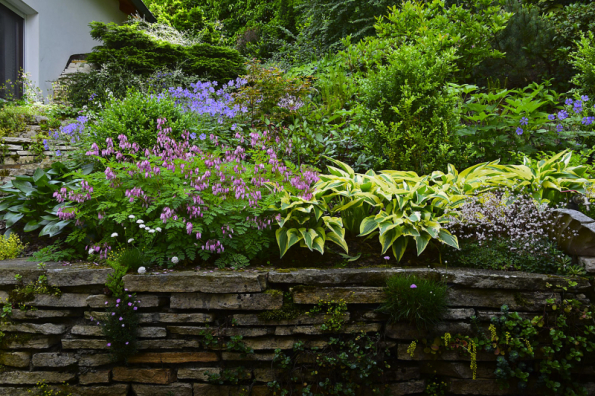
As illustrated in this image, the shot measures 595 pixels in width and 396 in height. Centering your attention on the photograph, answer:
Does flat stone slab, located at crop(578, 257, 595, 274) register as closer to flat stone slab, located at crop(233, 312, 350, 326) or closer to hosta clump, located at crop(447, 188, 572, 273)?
hosta clump, located at crop(447, 188, 572, 273)

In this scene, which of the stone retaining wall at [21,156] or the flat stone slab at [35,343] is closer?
the flat stone slab at [35,343]

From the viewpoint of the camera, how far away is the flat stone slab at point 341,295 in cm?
238

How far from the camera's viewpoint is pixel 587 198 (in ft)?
9.36

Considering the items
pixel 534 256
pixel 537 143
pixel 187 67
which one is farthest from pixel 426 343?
pixel 187 67

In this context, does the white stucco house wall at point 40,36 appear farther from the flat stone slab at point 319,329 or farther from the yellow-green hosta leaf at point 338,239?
the flat stone slab at point 319,329

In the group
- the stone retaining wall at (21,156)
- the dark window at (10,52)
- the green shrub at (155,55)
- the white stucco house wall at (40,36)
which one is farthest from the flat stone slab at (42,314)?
the white stucco house wall at (40,36)

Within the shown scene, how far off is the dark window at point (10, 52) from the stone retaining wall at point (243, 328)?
6.93 m

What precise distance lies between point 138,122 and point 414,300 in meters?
3.04

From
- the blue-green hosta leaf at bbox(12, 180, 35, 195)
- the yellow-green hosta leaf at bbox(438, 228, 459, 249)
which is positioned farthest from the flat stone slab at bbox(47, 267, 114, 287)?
the yellow-green hosta leaf at bbox(438, 228, 459, 249)

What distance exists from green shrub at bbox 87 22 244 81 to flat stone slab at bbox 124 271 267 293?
5891 mm

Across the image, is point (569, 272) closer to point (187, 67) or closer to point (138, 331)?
point (138, 331)

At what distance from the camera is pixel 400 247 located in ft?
8.65

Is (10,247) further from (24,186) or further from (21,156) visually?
(21,156)

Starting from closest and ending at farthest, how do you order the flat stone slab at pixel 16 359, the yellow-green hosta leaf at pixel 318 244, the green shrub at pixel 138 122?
1. the flat stone slab at pixel 16 359
2. the yellow-green hosta leaf at pixel 318 244
3. the green shrub at pixel 138 122
